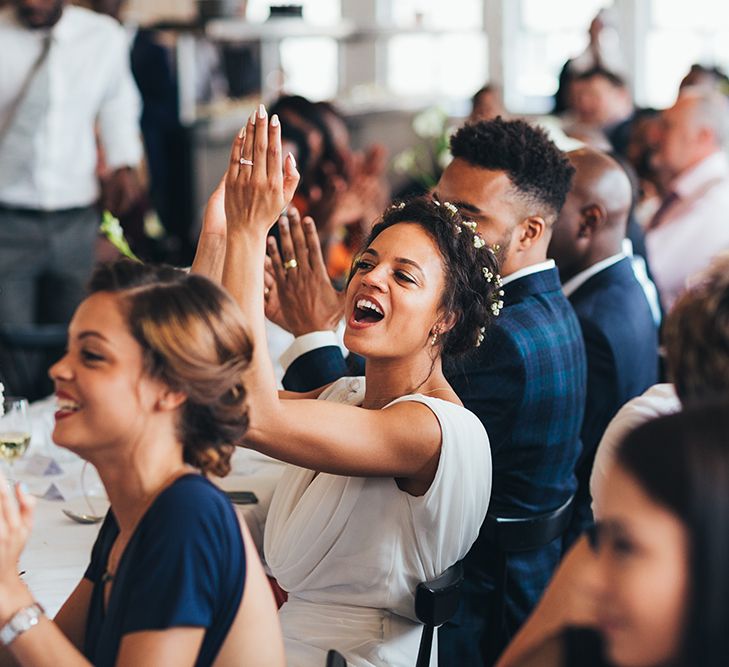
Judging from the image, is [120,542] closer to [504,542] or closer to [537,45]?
[504,542]

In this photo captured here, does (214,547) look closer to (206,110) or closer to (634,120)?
(634,120)

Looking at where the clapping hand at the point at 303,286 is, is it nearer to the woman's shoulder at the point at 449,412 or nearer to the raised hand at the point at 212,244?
the raised hand at the point at 212,244

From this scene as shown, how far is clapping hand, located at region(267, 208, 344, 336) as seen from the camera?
7.98 feet

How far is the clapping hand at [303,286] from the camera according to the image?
2434mm

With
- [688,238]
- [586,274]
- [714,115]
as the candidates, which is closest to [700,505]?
[586,274]

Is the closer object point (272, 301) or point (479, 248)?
point (479, 248)

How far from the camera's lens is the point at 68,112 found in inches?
180

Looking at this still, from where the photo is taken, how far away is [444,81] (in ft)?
31.5

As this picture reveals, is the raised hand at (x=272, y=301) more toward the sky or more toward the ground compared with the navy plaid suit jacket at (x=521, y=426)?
more toward the sky

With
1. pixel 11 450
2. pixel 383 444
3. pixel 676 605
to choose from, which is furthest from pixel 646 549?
pixel 11 450

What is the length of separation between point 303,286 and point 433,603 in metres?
0.81

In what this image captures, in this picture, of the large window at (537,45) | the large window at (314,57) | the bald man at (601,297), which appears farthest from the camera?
the large window at (314,57)

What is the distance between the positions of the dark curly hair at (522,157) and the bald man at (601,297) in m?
0.34

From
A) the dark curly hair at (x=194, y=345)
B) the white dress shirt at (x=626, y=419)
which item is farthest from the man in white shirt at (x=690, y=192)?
the dark curly hair at (x=194, y=345)
